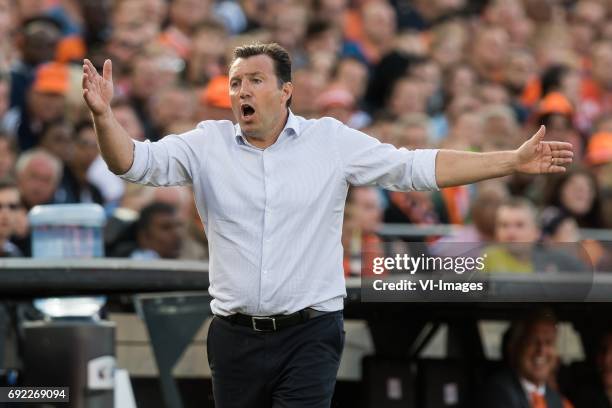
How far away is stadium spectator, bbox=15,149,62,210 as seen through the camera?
9477 mm

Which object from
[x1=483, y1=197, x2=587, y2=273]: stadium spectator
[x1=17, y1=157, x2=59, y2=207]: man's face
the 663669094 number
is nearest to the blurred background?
[x1=17, y1=157, x2=59, y2=207]: man's face

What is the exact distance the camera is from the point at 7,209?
8539 mm

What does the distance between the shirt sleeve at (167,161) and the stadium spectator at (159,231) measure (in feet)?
10.9

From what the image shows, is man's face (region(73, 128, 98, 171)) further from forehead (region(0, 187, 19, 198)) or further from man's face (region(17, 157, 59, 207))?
forehead (region(0, 187, 19, 198))

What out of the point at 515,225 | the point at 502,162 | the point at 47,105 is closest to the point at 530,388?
the point at 515,225

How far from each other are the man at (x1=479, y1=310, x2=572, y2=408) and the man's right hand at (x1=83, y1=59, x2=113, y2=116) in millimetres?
3555

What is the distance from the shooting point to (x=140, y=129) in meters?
10.9

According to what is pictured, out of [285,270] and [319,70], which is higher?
[319,70]

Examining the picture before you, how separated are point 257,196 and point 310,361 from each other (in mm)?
648

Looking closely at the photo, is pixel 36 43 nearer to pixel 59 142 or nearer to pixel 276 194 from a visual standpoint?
pixel 59 142

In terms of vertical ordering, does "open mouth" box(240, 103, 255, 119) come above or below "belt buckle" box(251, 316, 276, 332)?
above

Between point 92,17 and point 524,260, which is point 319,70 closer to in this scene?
point 92,17

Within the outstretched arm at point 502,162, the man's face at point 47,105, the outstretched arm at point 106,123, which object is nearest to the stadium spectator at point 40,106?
the man's face at point 47,105

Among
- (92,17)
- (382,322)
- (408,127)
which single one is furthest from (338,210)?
(92,17)
